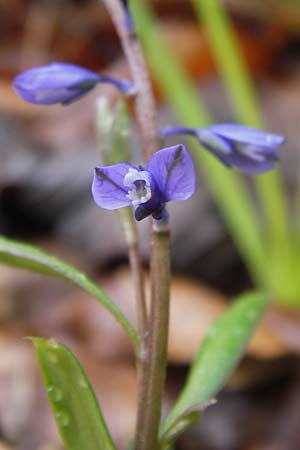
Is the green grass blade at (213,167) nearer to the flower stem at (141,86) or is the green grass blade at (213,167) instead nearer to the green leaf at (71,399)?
the flower stem at (141,86)

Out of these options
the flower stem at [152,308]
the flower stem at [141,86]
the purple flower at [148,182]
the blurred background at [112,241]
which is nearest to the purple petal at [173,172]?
the purple flower at [148,182]

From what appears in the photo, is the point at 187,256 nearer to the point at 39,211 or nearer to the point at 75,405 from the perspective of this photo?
the point at 39,211

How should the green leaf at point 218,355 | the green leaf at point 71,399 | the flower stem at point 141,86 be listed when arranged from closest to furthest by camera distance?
the green leaf at point 71,399
the flower stem at point 141,86
the green leaf at point 218,355

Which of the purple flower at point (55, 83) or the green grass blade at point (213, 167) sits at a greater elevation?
the green grass blade at point (213, 167)

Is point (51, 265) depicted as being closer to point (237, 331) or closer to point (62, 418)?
point (62, 418)

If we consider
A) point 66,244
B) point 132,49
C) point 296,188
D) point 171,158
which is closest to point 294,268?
point 296,188

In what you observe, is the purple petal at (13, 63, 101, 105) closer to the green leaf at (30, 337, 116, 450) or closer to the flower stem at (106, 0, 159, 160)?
the flower stem at (106, 0, 159, 160)

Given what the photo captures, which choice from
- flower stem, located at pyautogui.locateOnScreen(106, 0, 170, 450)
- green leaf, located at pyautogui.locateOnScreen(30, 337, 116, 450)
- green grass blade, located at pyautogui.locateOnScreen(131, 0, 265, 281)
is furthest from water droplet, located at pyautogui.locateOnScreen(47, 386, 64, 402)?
green grass blade, located at pyautogui.locateOnScreen(131, 0, 265, 281)
